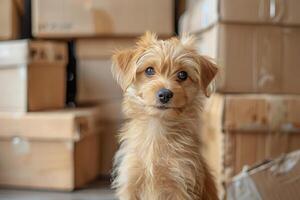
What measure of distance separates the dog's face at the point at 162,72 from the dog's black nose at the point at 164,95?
2 centimetres

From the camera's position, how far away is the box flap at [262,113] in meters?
1.65

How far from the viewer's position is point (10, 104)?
1986 mm

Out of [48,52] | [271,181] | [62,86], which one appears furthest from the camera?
[62,86]

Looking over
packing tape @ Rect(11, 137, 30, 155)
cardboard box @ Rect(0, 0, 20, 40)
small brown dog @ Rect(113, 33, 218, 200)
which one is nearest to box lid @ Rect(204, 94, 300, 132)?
small brown dog @ Rect(113, 33, 218, 200)

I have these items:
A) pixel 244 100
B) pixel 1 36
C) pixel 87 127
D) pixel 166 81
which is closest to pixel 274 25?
pixel 244 100

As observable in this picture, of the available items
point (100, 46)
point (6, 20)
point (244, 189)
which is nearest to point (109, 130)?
point (100, 46)

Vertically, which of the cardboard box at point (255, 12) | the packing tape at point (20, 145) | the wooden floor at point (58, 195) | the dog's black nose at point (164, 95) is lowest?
the wooden floor at point (58, 195)

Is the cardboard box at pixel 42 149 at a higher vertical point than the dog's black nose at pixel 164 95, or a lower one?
lower

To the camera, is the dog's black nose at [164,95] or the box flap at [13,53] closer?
the dog's black nose at [164,95]

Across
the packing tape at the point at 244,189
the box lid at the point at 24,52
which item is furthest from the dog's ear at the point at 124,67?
the box lid at the point at 24,52

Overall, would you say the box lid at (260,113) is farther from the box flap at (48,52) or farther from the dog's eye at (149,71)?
the box flap at (48,52)

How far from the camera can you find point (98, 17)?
208 centimetres

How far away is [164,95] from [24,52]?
3.24 ft

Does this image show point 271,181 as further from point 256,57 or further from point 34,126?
point 34,126
